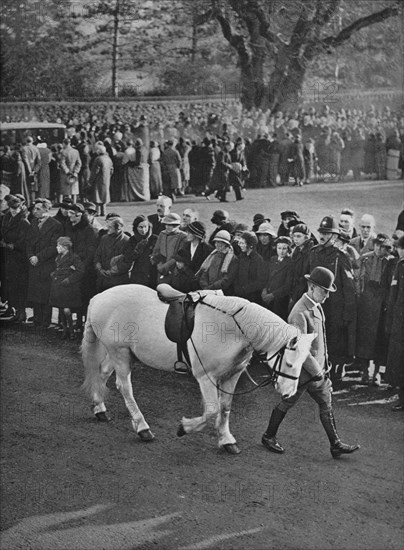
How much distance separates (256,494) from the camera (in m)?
4.19

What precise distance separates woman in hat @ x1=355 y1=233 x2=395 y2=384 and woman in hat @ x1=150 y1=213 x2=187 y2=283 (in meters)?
0.94

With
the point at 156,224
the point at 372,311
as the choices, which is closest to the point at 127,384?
the point at 156,224

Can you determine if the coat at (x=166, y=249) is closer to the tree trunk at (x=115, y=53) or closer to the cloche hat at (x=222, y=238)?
the cloche hat at (x=222, y=238)

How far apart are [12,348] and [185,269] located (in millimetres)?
1248

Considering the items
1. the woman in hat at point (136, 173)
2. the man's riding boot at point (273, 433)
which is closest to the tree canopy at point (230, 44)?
the woman in hat at point (136, 173)

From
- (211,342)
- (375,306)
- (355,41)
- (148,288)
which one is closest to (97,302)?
(148,288)

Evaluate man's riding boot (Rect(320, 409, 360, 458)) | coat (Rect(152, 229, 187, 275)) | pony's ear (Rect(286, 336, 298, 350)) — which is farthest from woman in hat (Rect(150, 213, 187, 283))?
man's riding boot (Rect(320, 409, 360, 458))

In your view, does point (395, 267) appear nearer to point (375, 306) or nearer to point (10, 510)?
point (375, 306)

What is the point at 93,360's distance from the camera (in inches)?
177

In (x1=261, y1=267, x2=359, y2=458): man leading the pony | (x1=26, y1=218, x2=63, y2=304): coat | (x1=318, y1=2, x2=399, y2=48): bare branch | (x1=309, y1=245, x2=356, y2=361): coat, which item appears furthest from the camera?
(x1=26, y1=218, x2=63, y2=304): coat

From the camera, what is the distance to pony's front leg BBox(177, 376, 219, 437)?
4.24 metres

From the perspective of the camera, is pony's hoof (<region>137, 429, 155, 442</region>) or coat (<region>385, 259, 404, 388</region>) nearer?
pony's hoof (<region>137, 429, 155, 442</region>)

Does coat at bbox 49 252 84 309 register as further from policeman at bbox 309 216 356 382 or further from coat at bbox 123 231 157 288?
policeman at bbox 309 216 356 382

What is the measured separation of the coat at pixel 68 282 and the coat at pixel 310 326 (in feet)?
3.83
